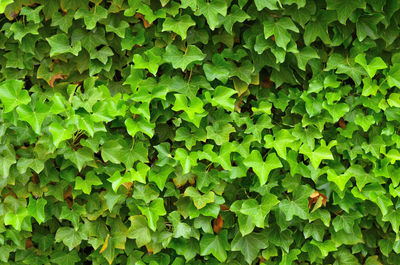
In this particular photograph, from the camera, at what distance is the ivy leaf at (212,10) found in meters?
2.05

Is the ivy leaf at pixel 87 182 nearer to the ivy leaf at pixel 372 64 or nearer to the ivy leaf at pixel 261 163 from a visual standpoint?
the ivy leaf at pixel 261 163

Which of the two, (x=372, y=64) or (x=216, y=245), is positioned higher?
(x=372, y=64)

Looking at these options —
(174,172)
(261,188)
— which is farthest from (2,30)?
(261,188)

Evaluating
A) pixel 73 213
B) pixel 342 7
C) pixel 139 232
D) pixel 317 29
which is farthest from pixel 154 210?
pixel 342 7

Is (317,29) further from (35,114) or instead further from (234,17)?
(35,114)

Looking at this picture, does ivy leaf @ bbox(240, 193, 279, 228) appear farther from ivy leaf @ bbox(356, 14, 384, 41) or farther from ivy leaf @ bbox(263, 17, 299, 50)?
ivy leaf @ bbox(356, 14, 384, 41)

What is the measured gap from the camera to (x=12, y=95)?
1.98 meters

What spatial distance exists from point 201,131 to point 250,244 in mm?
717

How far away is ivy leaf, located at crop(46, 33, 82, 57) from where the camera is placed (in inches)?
83.6

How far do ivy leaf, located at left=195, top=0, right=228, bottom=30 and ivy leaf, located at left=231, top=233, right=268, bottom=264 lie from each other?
1.20 m

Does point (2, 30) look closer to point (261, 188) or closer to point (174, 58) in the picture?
point (174, 58)

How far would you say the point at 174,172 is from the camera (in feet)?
7.35

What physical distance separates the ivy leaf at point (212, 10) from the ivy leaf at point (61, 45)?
26.1 inches

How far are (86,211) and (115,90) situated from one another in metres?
0.71
